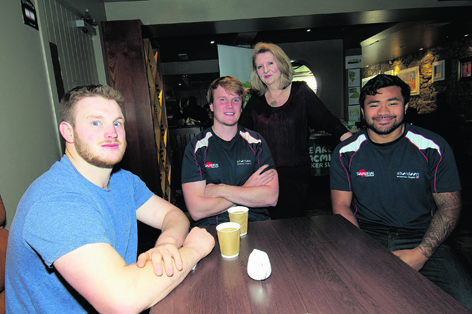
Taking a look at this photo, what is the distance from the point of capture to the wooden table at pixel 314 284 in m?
0.70

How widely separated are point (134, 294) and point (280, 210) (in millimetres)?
1463

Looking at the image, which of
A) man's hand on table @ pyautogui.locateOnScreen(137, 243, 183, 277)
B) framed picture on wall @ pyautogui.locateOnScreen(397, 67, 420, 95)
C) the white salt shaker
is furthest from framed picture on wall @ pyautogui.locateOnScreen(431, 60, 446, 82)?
man's hand on table @ pyautogui.locateOnScreen(137, 243, 183, 277)

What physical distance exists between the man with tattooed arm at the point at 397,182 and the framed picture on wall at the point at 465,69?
25.3 feet

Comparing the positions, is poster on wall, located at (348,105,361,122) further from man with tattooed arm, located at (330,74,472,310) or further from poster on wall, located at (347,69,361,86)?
man with tattooed arm, located at (330,74,472,310)

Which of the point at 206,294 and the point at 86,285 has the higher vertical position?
the point at 86,285

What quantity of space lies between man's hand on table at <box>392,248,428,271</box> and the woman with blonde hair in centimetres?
82

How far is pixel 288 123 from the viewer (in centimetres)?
203

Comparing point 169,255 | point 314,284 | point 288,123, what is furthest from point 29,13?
point 314,284

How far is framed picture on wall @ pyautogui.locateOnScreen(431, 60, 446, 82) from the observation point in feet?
25.9

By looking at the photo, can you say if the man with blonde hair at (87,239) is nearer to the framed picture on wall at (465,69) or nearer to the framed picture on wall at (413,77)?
the framed picture on wall at (465,69)

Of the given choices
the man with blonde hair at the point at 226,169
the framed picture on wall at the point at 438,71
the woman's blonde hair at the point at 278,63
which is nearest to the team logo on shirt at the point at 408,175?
the man with blonde hair at the point at 226,169

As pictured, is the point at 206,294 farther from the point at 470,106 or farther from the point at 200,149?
the point at 470,106

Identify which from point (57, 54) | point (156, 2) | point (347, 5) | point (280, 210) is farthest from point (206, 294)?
point (347, 5)

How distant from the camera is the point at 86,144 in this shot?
36.1 inches
